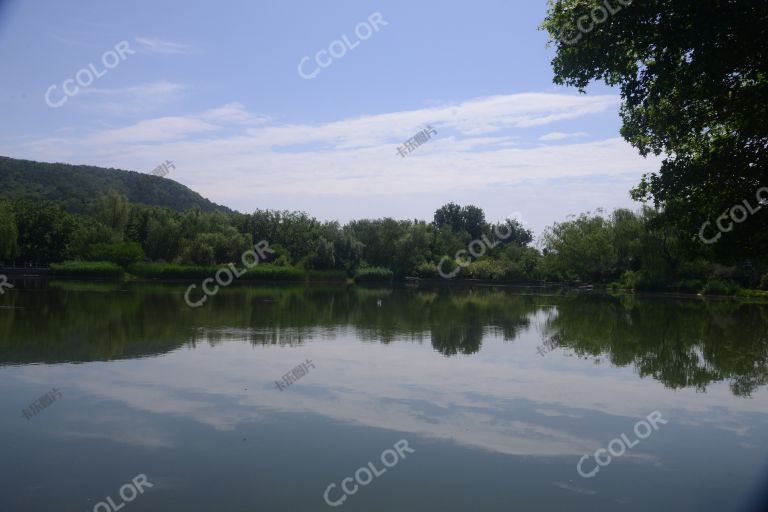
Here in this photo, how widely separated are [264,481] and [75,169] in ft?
373

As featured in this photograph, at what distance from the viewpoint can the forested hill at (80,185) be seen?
88000mm

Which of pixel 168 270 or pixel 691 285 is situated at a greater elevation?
pixel 168 270

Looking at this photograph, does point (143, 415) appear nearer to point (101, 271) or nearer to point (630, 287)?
point (101, 271)

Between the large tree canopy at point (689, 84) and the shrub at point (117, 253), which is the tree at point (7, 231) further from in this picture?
the large tree canopy at point (689, 84)

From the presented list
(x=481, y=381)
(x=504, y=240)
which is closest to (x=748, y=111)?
(x=481, y=381)

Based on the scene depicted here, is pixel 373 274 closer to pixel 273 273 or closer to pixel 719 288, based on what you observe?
pixel 273 273

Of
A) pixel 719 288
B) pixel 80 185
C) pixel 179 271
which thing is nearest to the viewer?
pixel 719 288

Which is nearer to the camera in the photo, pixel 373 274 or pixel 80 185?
pixel 373 274

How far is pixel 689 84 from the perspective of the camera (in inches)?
407

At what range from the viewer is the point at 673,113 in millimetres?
11938

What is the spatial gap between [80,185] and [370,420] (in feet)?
337

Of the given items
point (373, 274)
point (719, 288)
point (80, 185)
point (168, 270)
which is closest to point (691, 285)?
point (719, 288)

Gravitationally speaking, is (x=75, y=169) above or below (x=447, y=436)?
above

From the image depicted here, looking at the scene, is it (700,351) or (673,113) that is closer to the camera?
(673,113)
